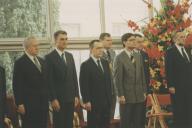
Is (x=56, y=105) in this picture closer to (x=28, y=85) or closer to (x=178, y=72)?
(x=28, y=85)

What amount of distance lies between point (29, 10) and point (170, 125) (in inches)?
156

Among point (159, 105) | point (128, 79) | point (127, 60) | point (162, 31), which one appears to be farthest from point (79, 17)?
point (128, 79)

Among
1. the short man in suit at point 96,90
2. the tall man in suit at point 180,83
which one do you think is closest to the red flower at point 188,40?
the tall man in suit at point 180,83

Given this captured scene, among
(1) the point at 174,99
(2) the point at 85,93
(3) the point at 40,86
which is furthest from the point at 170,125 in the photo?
(3) the point at 40,86

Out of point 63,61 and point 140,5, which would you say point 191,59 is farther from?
point 140,5

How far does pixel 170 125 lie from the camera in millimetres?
9812

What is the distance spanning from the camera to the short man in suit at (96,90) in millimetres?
7535

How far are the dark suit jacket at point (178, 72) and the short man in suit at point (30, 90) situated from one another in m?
2.22

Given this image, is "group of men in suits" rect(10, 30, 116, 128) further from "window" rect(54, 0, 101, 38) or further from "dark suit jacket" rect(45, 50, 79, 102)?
"window" rect(54, 0, 101, 38)

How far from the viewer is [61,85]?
7.50 metres

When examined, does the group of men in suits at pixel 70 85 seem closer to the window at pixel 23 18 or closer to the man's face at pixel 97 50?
the man's face at pixel 97 50

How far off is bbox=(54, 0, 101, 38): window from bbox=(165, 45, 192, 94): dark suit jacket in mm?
3364

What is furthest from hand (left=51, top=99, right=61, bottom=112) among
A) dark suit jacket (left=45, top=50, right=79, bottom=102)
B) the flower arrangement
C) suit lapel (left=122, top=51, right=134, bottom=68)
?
the flower arrangement

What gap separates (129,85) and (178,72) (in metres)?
0.95
